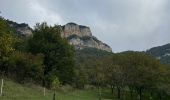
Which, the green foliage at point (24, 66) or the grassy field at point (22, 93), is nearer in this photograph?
the grassy field at point (22, 93)

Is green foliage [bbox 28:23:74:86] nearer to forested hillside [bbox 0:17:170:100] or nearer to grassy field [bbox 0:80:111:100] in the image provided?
forested hillside [bbox 0:17:170:100]

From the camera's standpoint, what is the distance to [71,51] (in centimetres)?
7662

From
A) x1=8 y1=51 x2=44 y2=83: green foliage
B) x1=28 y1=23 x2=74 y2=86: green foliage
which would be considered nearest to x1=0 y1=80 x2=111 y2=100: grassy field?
x1=8 y1=51 x2=44 y2=83: green foliage

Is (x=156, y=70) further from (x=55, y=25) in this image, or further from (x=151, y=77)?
(x=55, y=25)

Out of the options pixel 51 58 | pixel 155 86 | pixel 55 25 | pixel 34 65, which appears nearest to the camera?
pixel 34 65

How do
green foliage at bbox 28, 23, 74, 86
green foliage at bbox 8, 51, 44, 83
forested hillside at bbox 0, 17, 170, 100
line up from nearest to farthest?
1. forested hillside at bbox 0, 17, 170, 100
2. green foliage at bbox 8, 51, 44, 83
3. green foliage at bbox 28, 23, 74, 86

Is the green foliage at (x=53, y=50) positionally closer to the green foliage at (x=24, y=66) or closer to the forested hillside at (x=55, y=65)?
the forested hillside at (x=55, y=65)

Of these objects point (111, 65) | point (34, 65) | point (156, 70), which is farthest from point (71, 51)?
point (156, 70)

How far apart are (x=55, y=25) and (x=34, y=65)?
17.4 metres

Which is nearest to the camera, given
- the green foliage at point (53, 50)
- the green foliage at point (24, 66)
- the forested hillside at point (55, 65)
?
the forested hillside at point (55, 65)

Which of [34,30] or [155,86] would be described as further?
[155,86]

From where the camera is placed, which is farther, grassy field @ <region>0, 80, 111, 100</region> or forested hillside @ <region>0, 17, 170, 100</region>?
forested hillside @ <region>0, 17, 170, 100</region>

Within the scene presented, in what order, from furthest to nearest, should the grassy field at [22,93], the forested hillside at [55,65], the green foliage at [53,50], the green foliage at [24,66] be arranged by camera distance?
the green foliage at [53,50] < the green foliage at [24,66] < the forested hillside at [55,65] < the grassy field at [22,93]

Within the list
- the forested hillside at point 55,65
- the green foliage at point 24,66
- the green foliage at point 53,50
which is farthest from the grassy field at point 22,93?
the green foliage at point 53,50
